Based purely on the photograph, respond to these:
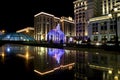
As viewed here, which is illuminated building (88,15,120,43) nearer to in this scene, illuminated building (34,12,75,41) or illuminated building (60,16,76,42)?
illuminated building (60,16,76,42)

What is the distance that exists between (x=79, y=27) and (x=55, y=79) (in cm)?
10831

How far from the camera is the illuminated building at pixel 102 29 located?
7425cm

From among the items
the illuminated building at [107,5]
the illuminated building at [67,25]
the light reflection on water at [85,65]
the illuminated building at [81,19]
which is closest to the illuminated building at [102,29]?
the illuminated building at [107,5]

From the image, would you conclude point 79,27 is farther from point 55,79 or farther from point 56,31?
point 55,79

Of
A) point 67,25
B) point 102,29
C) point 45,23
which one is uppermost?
point 45,23

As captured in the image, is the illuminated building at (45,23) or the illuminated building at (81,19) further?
the illuminated building at (45,23)

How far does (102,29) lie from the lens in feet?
258

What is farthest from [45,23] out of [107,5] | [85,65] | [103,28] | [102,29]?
[85,65]

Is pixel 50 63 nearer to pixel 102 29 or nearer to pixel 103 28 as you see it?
pixel 103 28

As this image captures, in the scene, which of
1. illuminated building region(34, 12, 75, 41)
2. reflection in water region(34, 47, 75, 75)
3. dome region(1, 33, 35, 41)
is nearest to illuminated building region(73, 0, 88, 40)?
illuminated building region(34, 12, 75, 41)

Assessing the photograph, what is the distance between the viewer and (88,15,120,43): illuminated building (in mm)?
74250

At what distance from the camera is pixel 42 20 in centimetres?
13912

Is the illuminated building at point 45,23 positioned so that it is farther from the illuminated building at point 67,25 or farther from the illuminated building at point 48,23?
the illuminated building at point 67,25

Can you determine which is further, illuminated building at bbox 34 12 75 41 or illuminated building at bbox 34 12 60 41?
illuminated building at bbox 34 12 60 41
